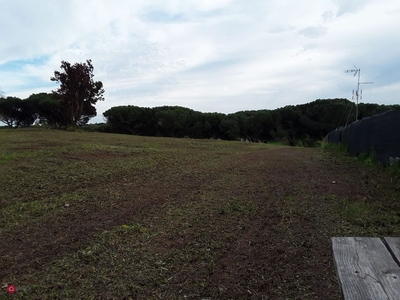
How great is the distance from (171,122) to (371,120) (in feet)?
73.0

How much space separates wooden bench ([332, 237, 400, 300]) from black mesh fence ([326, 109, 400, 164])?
481 centimetres

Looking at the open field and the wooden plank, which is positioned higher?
the wooden plank

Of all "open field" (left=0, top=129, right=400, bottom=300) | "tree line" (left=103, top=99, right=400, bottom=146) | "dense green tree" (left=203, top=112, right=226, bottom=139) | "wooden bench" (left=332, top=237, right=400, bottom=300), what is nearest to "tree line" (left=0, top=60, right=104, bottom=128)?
"tree line" (left=103, top=99, right=400, bottom=146)

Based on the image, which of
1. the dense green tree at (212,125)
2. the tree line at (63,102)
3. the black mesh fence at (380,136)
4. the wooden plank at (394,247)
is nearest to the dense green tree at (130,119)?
the tree line at (63,102)

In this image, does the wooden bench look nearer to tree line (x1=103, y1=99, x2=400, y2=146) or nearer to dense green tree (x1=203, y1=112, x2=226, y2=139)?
tree line (x1=103, y1=99, x2=400, y2=146)

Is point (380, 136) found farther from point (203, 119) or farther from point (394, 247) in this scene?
point (203, 119)

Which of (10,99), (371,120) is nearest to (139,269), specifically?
(371,120)

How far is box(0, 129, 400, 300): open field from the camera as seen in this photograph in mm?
2154

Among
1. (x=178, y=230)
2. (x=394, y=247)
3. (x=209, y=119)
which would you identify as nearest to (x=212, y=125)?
(x=209, y=119)

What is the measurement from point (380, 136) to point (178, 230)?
16.6 feet

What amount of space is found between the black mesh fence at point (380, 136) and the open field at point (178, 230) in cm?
57

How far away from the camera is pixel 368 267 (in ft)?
3.59

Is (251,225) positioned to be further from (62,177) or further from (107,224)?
(62,177)

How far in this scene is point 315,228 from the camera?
3.08 m
